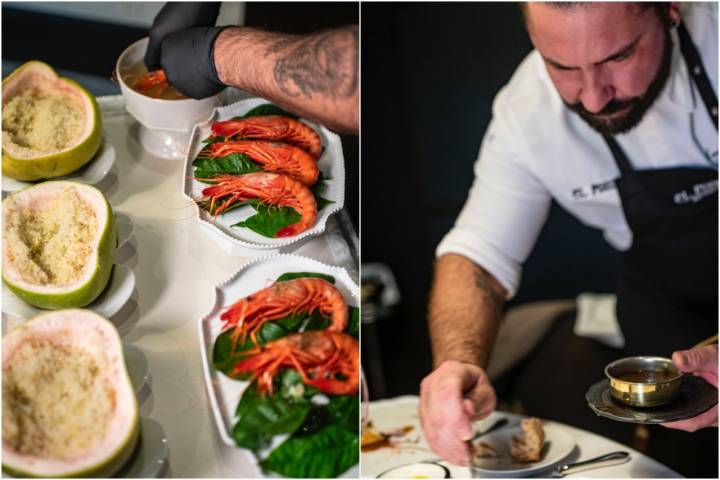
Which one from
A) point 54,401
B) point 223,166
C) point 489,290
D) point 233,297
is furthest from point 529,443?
point 54,401

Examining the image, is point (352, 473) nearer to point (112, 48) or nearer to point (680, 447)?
point (112, 48)

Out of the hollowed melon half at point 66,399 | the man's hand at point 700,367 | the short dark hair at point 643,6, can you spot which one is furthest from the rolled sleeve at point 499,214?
the hollowed melon half at point 66,399

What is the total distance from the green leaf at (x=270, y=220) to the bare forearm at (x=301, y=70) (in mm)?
174

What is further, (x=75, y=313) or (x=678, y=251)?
(x=678, y=251)

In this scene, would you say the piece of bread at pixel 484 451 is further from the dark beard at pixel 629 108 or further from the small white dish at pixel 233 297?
the dark beard at pixel 629 108

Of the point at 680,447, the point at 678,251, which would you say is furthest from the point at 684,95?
the point at 680,447

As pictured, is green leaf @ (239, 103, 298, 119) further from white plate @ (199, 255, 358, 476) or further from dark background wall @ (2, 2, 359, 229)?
white plate @ (199, 255, 358, 476)

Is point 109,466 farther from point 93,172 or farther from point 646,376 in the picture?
point 646,376

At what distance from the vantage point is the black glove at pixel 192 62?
4.56 ft

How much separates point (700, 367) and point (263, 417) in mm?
828

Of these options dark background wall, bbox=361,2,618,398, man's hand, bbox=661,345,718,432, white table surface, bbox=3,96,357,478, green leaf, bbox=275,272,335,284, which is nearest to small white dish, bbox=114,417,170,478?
white table surface, bbox=3,96,357,478

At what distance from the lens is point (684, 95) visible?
1.96 meters

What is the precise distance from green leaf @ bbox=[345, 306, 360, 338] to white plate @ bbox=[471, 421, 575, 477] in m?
0.46

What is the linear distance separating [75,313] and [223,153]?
1.13 ft
